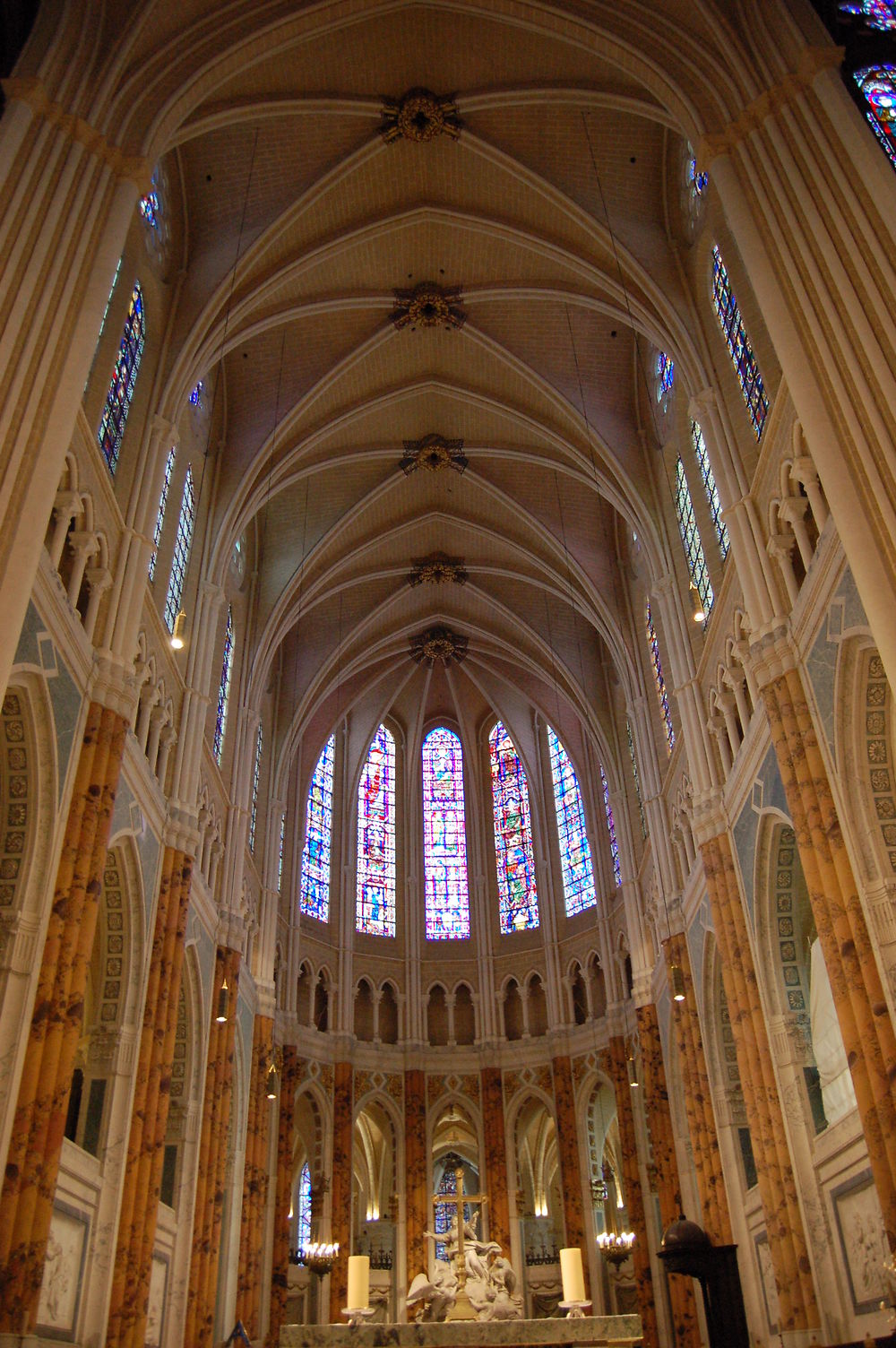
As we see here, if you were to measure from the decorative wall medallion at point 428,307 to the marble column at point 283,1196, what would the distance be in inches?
689

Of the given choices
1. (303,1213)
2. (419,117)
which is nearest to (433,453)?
(419,117)

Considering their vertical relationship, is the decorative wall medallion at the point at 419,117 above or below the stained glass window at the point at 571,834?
above

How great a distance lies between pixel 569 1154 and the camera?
92.5 feet

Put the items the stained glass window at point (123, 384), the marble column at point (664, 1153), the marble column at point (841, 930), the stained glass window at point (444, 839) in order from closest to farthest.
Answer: the marble column at point (841, 930)
the stained glass window at point (123, 384)
the marble column at point (664, 1153)
the stained glass window at point (444, 839)

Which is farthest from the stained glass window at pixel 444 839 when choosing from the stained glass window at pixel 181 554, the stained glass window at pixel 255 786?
the stained glass window at pixel 181 554

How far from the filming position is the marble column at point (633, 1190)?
2455 cm

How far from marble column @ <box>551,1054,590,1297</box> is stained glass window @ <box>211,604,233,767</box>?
1272 cm

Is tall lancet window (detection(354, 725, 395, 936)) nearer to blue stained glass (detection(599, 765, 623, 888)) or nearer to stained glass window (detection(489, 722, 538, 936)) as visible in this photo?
stained glass window (detection(489, 722, 538, 936))

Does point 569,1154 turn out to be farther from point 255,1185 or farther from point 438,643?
point 438,643

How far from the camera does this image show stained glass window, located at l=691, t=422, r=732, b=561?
1952 cm

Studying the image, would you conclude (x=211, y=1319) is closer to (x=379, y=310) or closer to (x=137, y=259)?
(x=137, y=259)

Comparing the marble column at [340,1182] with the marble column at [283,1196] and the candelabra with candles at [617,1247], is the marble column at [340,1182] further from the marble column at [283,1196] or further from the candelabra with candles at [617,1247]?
the candelabra with candles at [617,1247]

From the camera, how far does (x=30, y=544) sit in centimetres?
1114

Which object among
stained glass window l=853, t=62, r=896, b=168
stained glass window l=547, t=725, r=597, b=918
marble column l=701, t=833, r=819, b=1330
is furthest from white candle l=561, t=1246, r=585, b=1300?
stained glass window l=547, t=725, r=597, b=918
